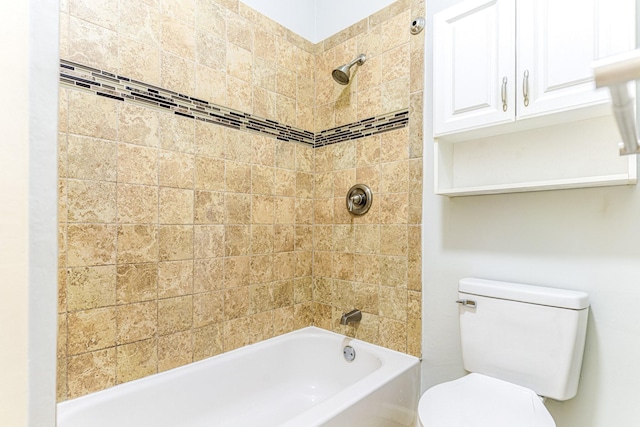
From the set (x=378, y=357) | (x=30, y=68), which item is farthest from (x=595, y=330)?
(x=30, y=68)

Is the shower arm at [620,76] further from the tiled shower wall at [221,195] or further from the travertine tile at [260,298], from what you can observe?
the travertine tile at [260,298]

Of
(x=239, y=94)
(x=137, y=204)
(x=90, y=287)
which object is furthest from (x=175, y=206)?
(x=239, y=94)

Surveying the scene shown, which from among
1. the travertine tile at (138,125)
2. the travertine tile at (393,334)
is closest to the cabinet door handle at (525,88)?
the travertine tile at (393,334)

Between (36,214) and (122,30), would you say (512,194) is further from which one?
(122,30)

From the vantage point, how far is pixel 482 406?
1.16 meters

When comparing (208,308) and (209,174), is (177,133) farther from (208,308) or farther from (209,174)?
(208,308)

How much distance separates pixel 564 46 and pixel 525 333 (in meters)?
1.03

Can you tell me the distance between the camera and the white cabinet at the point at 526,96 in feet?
3.60

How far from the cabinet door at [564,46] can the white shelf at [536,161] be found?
0.19 meters

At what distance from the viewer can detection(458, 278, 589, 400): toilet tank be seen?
119 cm

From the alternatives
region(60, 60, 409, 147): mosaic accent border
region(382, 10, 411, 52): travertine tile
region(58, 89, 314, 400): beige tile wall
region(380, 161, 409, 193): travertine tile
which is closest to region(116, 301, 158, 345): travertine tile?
region(58, 89, 314, 400): beige tile wall

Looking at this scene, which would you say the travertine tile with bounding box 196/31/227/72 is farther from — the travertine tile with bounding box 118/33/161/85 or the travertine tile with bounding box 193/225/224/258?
the travertine tile with bounding box 193/225/224/258

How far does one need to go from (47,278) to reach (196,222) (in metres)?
1.22

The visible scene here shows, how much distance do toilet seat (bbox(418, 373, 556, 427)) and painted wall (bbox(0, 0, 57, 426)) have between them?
108 centimetres
